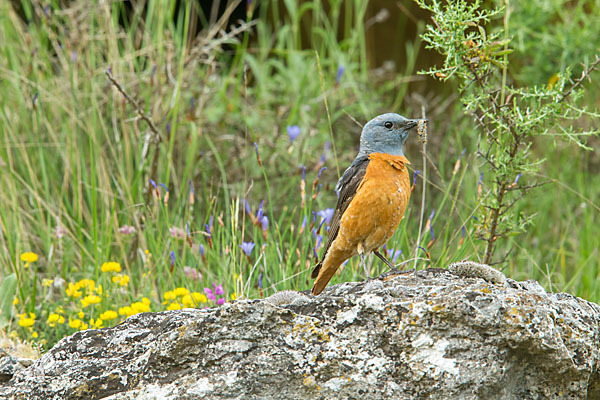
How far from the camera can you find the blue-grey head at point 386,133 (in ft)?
10.0

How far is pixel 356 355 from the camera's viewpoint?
203cm

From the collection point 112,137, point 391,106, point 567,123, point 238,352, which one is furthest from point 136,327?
point 567,123

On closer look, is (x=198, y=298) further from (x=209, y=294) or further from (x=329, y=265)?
(x=329, y=265)

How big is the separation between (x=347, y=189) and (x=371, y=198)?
0.20 m

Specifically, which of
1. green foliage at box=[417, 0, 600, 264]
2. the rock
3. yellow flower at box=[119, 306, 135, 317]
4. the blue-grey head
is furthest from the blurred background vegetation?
the rock

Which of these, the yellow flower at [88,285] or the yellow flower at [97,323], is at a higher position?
the yellow flower at [88,285]

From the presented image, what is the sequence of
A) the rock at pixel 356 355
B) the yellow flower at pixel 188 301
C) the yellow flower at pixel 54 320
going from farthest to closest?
1. the yellow flower at pixel 54 320
2. the yellow flower at pixel 188 301
3. the rock at pixel 356 355

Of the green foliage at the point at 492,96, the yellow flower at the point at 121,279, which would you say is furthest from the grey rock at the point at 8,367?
the green foliage at the point at 492,96

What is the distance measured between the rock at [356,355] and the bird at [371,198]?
74 cm

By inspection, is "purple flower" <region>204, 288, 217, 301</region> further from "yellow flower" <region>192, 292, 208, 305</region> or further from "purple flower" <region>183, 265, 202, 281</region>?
"purple flower" <region>183, 265, 202, 281</region>

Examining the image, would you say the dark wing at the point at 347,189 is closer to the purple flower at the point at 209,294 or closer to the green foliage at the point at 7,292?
the purple flower at the point at 209,294

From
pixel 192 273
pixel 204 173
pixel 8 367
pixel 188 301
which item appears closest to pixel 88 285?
pixel 192 273

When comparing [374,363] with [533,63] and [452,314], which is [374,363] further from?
[533,63]

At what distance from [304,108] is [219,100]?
790mm
